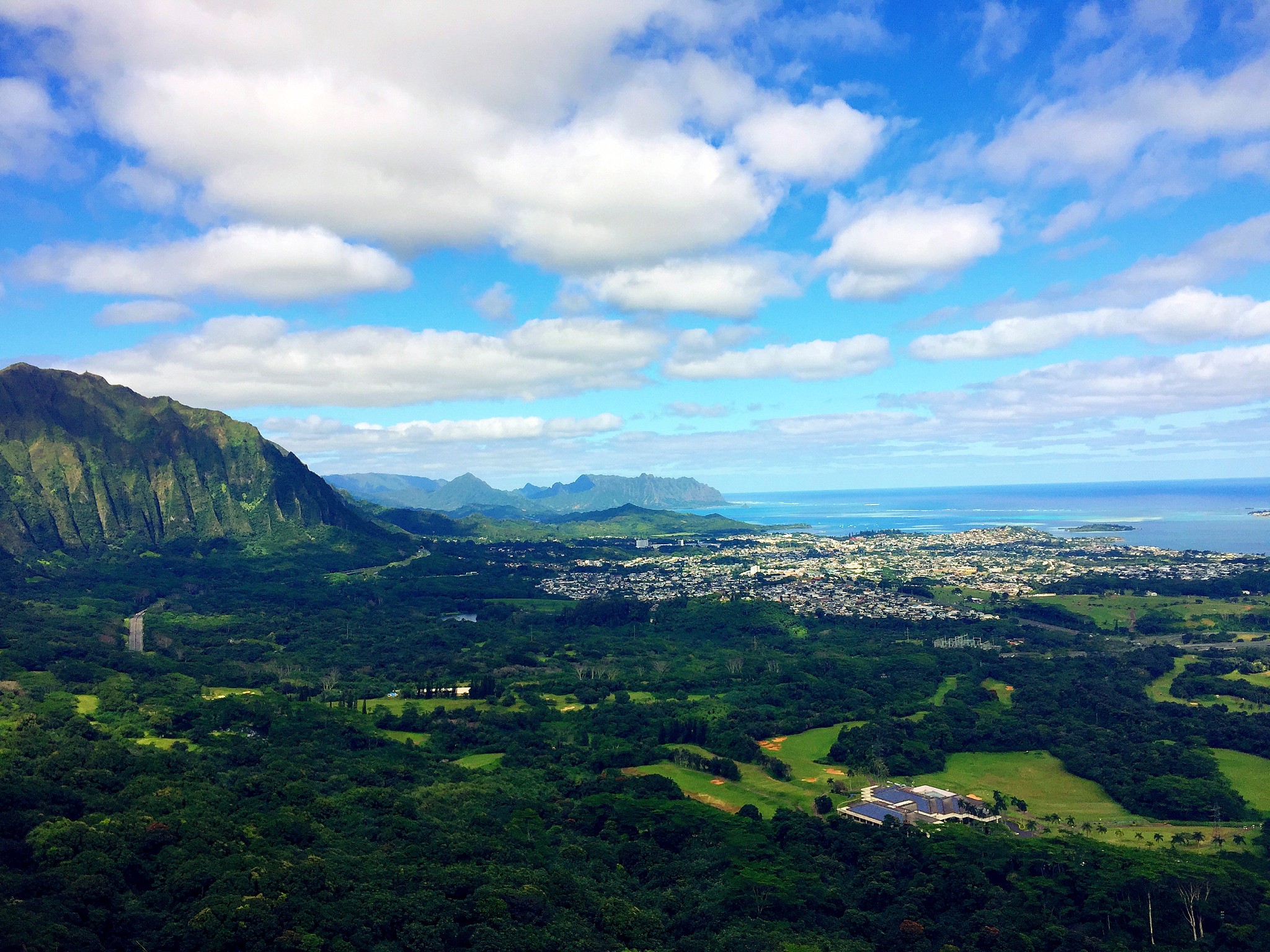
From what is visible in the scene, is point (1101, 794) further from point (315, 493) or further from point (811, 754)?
point (315, 493)

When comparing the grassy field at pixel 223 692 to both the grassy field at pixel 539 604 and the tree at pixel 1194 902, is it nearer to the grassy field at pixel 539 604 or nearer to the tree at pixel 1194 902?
the grassy field at pixel 539 604

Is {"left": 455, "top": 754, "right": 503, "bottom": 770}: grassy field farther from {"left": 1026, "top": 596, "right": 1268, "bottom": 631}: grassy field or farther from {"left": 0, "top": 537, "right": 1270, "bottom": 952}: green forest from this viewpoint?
{"left": 1026, "top": 596, "right": 1268, "bottom": 631}: grassy field

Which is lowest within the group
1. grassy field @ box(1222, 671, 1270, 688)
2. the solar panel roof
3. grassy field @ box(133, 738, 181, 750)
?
the solar panel roof

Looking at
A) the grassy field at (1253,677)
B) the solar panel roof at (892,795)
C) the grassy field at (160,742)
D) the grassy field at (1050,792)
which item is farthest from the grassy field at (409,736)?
the grassy field at (1253,677)

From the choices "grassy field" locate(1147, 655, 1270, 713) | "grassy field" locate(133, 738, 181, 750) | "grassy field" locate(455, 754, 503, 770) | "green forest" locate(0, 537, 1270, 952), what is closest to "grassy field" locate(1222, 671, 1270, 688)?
"grassy field" locate(1147, 655, 1270, 713)

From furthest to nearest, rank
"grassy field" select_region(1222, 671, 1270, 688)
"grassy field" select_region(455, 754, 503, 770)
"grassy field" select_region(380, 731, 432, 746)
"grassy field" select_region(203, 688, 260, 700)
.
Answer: "grassy field" select_region(1222, 671, 1270, 688) < "grassy field" select_region(203, 688, 260, 700) < "grassy field" select_region(380, 731, 432, 746) < "grassy field" select_region(455, 754, 503, 770)

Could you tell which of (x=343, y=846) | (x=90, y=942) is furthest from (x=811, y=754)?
(x=90, y=942)

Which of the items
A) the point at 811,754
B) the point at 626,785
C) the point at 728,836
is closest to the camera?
the point at 728,836
